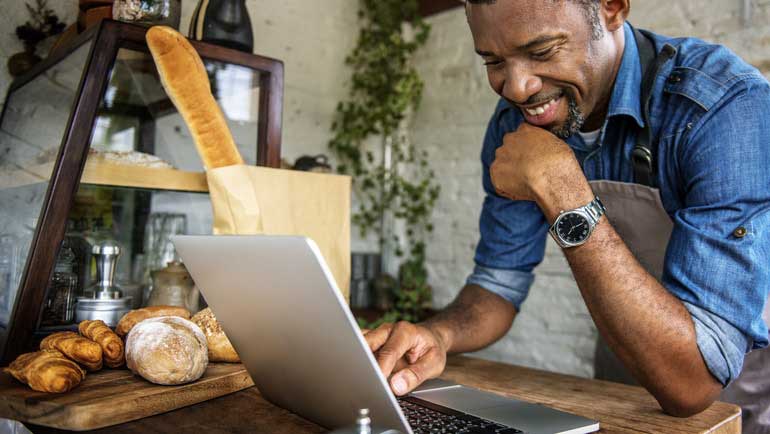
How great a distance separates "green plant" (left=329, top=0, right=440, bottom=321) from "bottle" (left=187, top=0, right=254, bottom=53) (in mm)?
1561

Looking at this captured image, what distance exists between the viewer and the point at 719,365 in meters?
0.87

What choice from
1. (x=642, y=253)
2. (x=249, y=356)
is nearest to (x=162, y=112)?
(x=249, y=356)

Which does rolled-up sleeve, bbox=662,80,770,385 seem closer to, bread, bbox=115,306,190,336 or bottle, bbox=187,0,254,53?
bread, bbox=115,306,190,336

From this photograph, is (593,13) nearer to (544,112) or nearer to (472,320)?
(544,112)

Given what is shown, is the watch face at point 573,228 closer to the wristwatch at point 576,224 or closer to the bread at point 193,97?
the wristwatch at point 576,224

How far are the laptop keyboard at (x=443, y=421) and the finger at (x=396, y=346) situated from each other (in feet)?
0.23

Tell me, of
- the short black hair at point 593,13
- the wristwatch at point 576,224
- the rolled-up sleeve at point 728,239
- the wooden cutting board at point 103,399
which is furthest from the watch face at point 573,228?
the wooden cutting board at point 103,399

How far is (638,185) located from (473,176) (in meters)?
1.88

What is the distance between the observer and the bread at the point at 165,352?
800mm

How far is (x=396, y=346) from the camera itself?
2.99 feet

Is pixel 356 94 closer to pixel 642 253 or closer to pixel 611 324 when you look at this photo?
pixel 642 253

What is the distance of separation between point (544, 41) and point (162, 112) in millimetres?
790

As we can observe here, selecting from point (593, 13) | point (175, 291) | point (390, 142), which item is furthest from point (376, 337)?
point (390, 142)

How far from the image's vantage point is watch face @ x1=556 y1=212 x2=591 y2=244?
910mm
